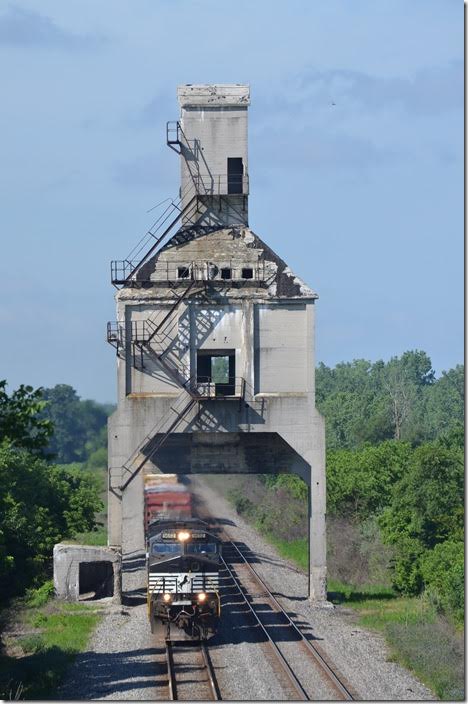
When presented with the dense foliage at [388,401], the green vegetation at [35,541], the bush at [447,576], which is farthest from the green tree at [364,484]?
the dense foliage at [388,401]

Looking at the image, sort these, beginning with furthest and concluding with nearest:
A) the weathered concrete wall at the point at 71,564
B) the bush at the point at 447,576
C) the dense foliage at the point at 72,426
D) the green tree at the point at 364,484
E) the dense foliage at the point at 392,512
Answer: the dense foliage at the point at 72,426
the green tree at the point at 364,484
the dense foliage at the point at 392,512
the weathered concrete wall at the point at 71,564
the bush at the point at 447,576

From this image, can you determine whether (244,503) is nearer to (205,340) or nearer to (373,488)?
(373,488)

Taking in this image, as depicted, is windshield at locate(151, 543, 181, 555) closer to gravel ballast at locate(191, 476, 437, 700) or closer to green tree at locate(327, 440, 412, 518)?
gravel ballast at locate(191, 476, 437, 700)

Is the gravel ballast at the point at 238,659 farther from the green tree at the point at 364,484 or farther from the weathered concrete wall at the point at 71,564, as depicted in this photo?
the green tree at the point at 364,484

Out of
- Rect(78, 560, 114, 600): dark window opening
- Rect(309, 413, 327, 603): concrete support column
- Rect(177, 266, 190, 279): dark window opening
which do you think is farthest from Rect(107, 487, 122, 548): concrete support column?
Rect(177, 266, 190, 279): dark window opening

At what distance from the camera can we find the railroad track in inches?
1254

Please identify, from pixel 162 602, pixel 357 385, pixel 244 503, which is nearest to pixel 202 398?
pixel 162 602

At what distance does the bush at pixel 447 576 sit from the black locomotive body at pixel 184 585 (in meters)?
9.63

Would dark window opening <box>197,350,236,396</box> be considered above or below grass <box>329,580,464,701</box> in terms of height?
above

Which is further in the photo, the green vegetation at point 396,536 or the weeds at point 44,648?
the green vegetation at point 396,536

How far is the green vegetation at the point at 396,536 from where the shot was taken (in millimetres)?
38562

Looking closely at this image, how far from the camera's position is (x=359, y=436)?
363ft

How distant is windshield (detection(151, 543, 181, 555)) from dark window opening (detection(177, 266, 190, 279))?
1475cm

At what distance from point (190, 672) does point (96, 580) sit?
16568 millimetres
